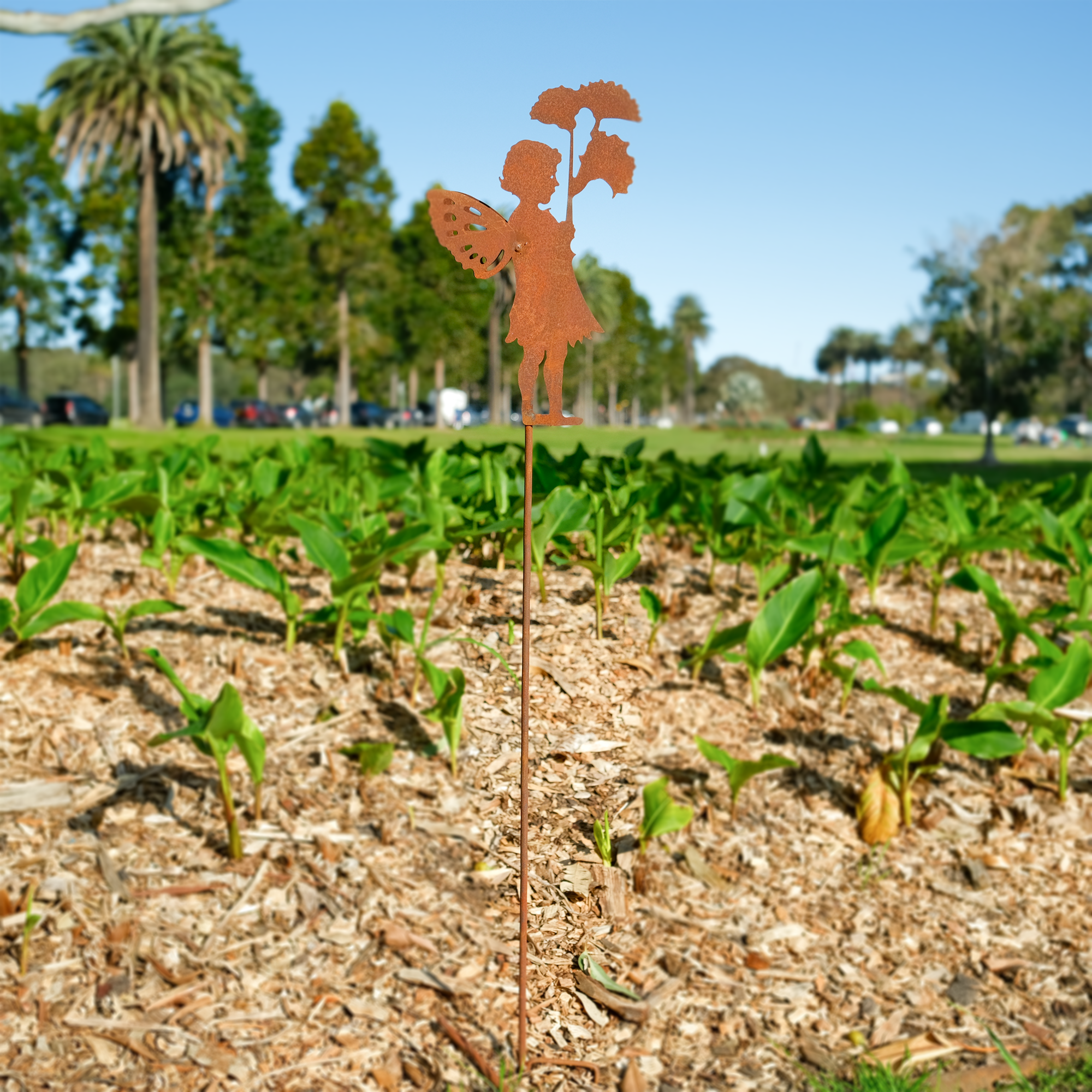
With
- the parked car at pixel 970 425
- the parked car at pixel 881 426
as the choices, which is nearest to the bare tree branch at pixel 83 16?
the parked car at pixel 881 426

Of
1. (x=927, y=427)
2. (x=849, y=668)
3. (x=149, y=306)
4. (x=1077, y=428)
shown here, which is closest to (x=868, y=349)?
(x=927, y=427)

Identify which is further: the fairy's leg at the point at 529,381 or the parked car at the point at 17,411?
the parked car at the point at 17,411

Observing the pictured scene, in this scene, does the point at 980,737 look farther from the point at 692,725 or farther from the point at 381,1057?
the point at 381,1057

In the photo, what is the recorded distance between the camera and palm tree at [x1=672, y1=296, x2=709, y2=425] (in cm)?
10300

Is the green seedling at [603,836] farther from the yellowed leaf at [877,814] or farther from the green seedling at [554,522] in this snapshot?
the yellowed leaf at [877,814]

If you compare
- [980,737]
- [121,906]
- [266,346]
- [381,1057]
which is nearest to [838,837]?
[980,737]

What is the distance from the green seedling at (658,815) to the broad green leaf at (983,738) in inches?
36.5

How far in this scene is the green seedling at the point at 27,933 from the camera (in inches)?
95.2

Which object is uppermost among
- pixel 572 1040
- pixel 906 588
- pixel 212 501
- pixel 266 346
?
pixel 266 346

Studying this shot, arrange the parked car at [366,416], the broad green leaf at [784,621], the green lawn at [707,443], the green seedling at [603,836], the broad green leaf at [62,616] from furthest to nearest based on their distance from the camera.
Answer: the parked car at [366,416] → the green lawn at [707,443] → the broad green leaf at [784,621] → the broad green leaf at [62,616] → the green seedling at [603,836]

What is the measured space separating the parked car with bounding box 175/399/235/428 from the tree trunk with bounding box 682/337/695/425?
194 ft

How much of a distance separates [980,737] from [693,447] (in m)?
19.8

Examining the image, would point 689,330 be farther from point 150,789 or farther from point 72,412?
point 150,789

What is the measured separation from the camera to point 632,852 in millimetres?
2336
